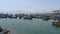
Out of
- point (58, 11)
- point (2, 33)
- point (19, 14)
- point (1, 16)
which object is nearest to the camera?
point (2, 33)

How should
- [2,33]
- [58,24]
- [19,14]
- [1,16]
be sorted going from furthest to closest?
[19,14]
[1,16]
[58,24]
[2,33]

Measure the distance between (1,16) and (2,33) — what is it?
22.0 metres

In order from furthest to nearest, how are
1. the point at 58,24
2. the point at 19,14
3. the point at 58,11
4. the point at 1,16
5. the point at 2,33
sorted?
1. the point at 19,14
2. the point at 1,16
3. the point at 58,11
4. the point at 58,24
5. the point at 2,33

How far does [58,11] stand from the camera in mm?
25469

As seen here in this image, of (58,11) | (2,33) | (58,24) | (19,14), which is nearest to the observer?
(2,33)

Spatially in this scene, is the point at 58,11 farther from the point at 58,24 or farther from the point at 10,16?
the point at 58,24

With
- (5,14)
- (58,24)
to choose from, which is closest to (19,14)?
(5,14)

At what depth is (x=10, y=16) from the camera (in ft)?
92.9

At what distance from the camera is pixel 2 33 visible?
19.6 ft

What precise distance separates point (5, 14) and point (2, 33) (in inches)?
926

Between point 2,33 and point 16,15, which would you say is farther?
point 16,15

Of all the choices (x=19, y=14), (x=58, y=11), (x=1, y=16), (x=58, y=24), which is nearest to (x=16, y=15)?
(x=19, y=14)

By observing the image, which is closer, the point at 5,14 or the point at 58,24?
the point at 58,24

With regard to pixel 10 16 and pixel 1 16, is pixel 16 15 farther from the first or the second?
pixel 1 16
